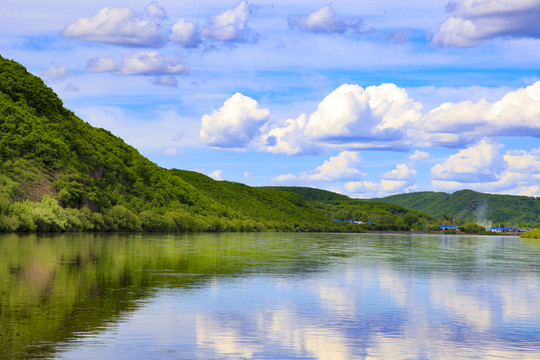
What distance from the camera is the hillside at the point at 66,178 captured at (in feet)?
316

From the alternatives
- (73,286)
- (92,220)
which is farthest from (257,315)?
(92,220)

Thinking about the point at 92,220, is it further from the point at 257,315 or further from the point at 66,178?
the point at 257,315

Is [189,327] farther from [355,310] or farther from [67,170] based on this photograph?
[67,170]

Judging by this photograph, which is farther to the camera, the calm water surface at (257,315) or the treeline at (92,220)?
the treeline at (92,220)

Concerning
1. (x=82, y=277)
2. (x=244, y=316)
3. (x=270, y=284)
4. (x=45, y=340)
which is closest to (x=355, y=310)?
(x=244, y=316)

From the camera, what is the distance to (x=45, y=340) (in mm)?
14781

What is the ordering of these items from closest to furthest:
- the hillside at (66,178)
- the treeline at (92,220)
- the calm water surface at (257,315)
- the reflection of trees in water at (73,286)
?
1. the calm water surface at (257,315)
2. the reflection of trees in water at (73,286)
3. the treeline at (92,220)
4. the hillside at (66,178)

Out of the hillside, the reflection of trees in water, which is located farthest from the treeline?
the reflection of trees in water

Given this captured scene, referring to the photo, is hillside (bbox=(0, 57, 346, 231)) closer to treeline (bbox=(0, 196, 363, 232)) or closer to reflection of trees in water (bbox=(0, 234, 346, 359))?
treeline (bbox=(0, 196, 363, 232))

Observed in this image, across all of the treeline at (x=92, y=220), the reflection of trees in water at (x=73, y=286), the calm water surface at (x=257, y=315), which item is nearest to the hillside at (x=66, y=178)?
the treeline at (x=92, y=220)

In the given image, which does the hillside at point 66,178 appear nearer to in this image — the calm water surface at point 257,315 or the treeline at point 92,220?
the treeline at point 92,220

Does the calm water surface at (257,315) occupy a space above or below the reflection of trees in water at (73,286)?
below

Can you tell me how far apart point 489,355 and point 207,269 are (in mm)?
23865

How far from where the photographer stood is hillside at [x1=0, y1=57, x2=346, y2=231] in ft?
316
